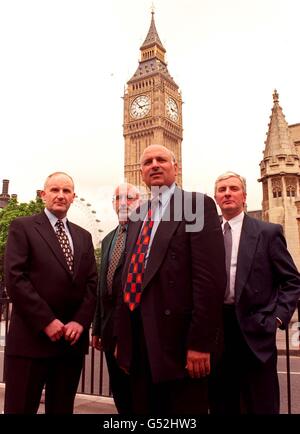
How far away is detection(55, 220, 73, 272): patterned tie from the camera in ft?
10.7

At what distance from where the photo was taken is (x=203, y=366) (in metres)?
2.40

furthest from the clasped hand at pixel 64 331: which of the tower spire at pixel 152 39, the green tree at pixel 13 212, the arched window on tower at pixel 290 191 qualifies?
the tower spire at pixel 152 39

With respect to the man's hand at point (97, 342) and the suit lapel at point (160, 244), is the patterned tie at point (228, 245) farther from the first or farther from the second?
the man's hand at point (97, 342)

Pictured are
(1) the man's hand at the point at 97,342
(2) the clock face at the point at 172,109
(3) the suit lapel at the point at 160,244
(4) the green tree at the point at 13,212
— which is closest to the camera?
(3) the suit lapel at the point at 160,244

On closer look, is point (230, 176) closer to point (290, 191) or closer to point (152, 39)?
point (290, 191)

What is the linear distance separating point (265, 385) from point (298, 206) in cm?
2729

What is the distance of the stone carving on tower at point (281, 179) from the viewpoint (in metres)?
28.1

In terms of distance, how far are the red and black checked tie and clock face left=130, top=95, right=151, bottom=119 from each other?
9041 cm

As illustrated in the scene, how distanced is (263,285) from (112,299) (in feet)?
4.17

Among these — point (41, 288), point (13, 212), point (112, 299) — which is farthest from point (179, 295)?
point (13, 212)

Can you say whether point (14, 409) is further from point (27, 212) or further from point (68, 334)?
point (27, 212)

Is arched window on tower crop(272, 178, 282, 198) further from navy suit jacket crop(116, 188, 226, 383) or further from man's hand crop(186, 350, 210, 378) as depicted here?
man's hand crop(186, 350, 210, 378)

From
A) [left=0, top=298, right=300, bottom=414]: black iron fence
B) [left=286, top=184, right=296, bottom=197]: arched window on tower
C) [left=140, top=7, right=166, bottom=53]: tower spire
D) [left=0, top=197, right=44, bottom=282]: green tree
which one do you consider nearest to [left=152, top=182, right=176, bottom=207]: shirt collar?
[left=0, top=298, right=300, bottom=414]: black iron fence

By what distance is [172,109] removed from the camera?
313 feet
